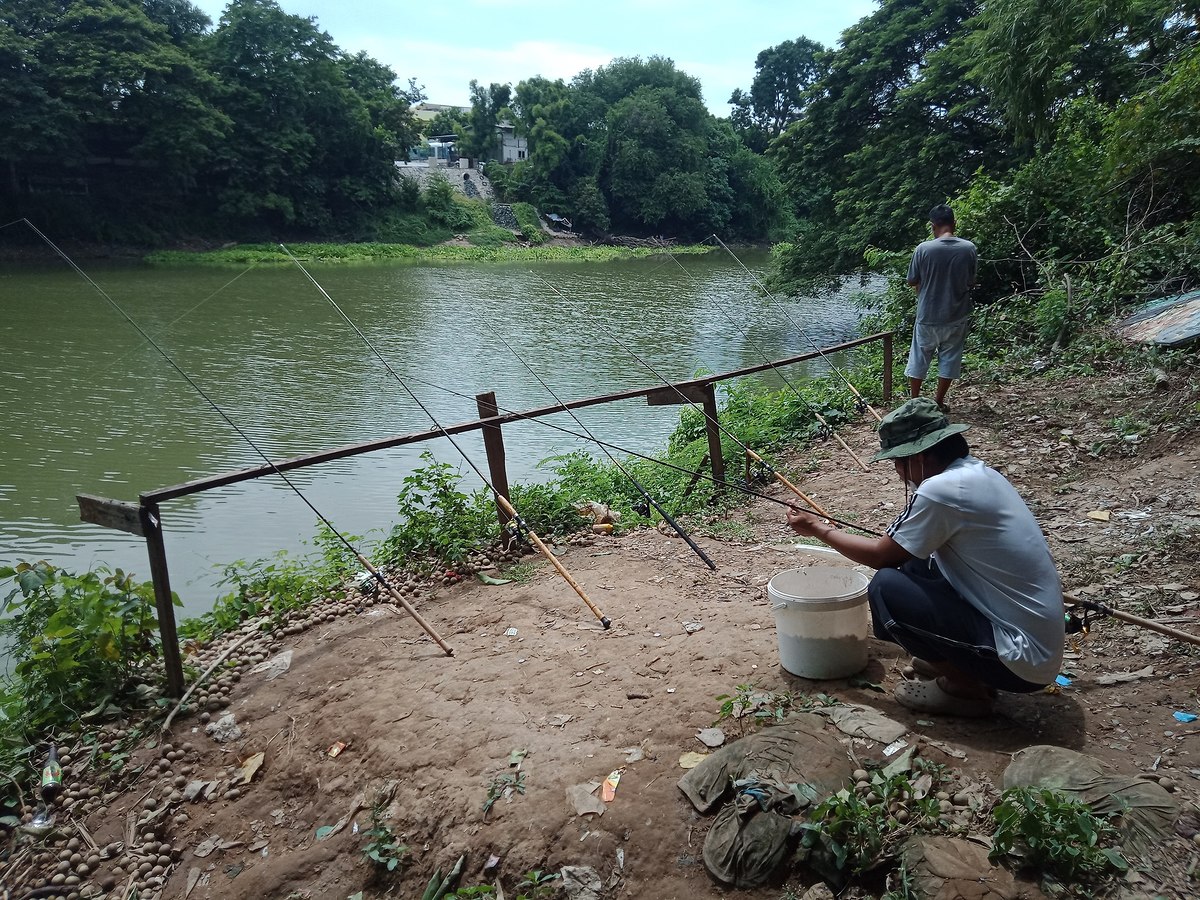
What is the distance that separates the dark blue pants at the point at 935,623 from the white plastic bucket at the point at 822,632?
159 mm

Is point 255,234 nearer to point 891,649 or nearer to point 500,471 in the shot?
point 500,471

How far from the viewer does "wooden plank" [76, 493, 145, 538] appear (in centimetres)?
375

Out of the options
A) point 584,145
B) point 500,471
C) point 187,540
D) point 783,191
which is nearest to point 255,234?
point 584,145

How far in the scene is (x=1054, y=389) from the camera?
752 centimetres

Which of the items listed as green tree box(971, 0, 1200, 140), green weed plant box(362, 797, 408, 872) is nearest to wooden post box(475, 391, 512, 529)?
green weed plant box(362, 797, 408, 872)

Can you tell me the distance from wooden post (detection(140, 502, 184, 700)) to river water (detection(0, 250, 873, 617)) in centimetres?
113

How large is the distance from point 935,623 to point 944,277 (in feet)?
15.2

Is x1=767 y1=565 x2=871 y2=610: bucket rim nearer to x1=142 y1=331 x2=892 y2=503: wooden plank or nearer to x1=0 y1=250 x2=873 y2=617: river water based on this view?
x1=142 y1=331 x2=892 y2=503: wooden plank

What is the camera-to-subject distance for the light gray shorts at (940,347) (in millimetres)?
6828

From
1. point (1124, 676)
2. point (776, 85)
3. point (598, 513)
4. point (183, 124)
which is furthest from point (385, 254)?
point (776, 85)

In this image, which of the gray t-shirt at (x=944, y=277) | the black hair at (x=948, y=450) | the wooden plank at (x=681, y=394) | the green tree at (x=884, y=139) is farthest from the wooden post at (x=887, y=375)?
the green tree at (x=884, y=139)

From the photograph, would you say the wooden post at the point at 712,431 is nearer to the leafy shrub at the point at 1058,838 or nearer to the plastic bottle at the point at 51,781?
the leafy shrub at the point at 1058,838

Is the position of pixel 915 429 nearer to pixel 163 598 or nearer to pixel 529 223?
pixel 163 598

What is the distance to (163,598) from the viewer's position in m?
3.86
